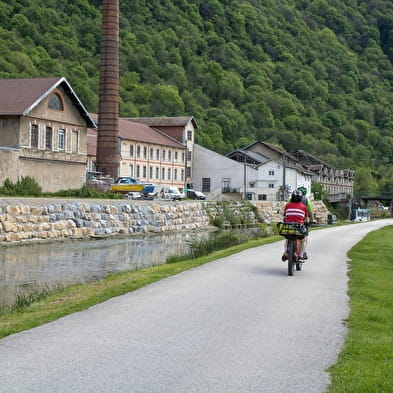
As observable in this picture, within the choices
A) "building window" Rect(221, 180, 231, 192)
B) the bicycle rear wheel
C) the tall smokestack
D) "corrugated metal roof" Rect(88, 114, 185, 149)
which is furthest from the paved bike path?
"building window" Rect(221, 180, 231, 192)

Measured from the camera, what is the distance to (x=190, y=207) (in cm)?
5531

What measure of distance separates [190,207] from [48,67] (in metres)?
85.6

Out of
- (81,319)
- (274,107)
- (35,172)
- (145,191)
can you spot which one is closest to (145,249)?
(35,172)

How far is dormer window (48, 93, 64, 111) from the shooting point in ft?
165

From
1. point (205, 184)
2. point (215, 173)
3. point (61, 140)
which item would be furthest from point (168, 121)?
point (61, 140)

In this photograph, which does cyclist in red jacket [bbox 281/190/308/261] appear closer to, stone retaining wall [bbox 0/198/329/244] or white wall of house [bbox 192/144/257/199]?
stone retaining wall [bbox 0/198/329/244]

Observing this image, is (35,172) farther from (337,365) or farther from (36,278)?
(337,365)

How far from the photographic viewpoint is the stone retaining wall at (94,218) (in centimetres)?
3312

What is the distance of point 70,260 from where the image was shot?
2583cm

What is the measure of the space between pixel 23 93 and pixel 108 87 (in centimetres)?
1547

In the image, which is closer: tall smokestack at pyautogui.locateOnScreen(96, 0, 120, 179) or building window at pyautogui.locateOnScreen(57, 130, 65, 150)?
building window at pyautogui.locateOnScreen(57, 130, 65, 150)

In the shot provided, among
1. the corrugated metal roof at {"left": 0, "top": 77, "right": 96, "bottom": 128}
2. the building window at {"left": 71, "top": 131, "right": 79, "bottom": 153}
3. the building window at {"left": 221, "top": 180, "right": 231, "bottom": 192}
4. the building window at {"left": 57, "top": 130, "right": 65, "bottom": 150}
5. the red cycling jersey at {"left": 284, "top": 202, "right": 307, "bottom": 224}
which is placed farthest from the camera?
the building window at {"left": 221, "top": 180, "right": 231, "bottom": 192}

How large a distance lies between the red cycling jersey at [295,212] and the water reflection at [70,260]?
598 cm

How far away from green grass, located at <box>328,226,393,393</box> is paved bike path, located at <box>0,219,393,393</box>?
189 millimetres
